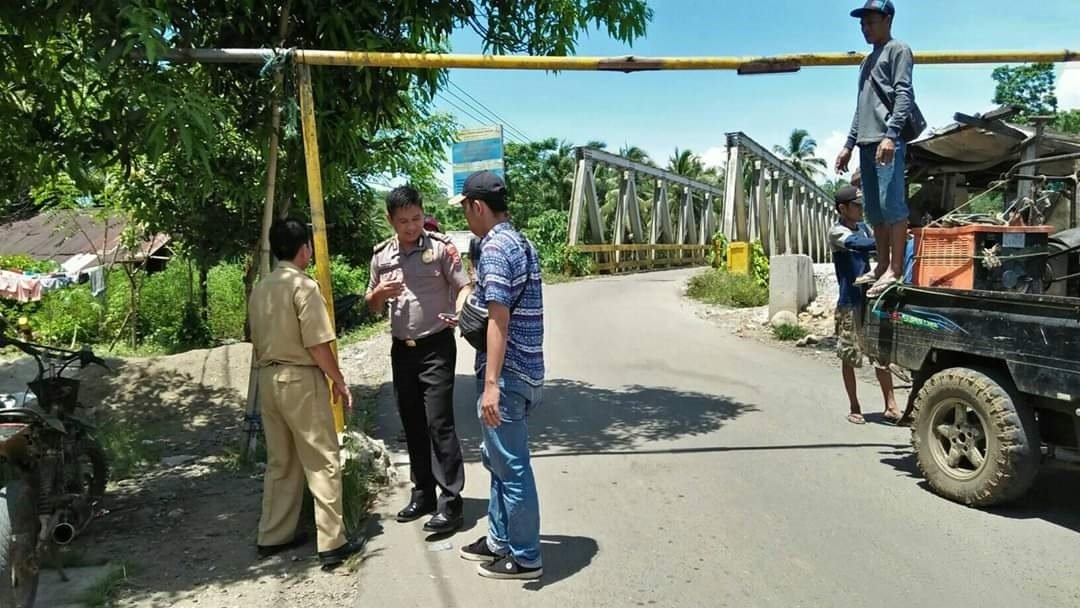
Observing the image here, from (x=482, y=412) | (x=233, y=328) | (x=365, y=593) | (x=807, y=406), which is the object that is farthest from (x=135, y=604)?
(x=233, y=328)

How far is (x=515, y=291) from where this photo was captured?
11.6ft

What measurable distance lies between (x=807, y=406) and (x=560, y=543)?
3927mm

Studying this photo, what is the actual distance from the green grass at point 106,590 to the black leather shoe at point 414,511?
1.43m

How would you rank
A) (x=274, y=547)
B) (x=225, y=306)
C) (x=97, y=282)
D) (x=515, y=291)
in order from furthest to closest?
(x=225, y=306) → (x=97, y=282) → (x=274, y=547) → (x=515, y=291)

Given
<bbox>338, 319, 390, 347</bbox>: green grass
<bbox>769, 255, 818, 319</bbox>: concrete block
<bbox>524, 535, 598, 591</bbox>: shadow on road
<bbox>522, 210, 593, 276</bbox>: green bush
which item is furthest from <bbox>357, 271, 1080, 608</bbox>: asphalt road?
<bbox>522, 210, 593, 276</bbox>: green bush

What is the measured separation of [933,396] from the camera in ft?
15.4

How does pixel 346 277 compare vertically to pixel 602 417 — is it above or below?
above

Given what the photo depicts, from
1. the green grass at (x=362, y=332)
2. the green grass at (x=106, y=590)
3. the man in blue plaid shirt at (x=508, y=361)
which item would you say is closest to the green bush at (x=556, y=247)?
the green grass at (x=362, y=332)

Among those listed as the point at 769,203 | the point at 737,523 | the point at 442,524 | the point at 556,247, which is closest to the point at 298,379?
the point at 442,524

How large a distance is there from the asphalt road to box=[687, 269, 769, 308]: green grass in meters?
7.93

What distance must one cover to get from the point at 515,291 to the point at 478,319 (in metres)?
0.23

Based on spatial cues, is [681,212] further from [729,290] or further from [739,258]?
[729,290]

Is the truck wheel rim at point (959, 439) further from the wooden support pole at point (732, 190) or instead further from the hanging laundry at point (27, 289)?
the wooden support pole at point (732, 190)

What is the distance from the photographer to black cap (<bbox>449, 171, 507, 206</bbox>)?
3678mm
